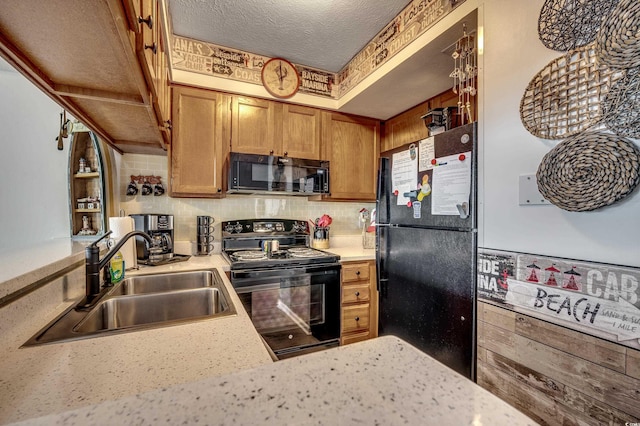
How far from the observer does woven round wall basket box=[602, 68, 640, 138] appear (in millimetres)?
786

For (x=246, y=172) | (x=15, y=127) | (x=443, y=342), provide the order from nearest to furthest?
(x=443, y=342)
(x=15, y=127)
(x=246, y=172)

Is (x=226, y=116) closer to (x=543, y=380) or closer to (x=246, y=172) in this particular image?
(x=246, y=172)

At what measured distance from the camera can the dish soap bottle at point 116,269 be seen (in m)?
1.29

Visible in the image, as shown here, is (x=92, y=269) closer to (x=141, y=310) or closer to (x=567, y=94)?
(x=141, y=310)

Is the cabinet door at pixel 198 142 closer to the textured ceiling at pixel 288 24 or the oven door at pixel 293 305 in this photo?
the textured ceiling at pixel 288 24

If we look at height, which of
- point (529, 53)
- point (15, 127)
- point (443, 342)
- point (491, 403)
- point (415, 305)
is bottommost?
point (443, 342)

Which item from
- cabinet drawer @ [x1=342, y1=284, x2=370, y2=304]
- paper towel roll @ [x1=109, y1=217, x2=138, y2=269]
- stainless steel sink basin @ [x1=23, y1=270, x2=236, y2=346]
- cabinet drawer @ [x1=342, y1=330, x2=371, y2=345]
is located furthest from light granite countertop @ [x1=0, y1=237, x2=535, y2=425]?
cabinet drawer @ [x1=342, y1=330, x2=371, y2=345]

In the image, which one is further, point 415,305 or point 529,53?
point 415,305

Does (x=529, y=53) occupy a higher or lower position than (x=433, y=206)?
higher

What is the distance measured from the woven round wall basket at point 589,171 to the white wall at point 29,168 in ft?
8.11

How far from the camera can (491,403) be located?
34 centimetres

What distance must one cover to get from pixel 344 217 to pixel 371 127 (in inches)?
38.1

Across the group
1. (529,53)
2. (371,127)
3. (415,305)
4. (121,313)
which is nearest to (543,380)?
(415,305)

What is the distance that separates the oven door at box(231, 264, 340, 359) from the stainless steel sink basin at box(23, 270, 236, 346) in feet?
1.46
